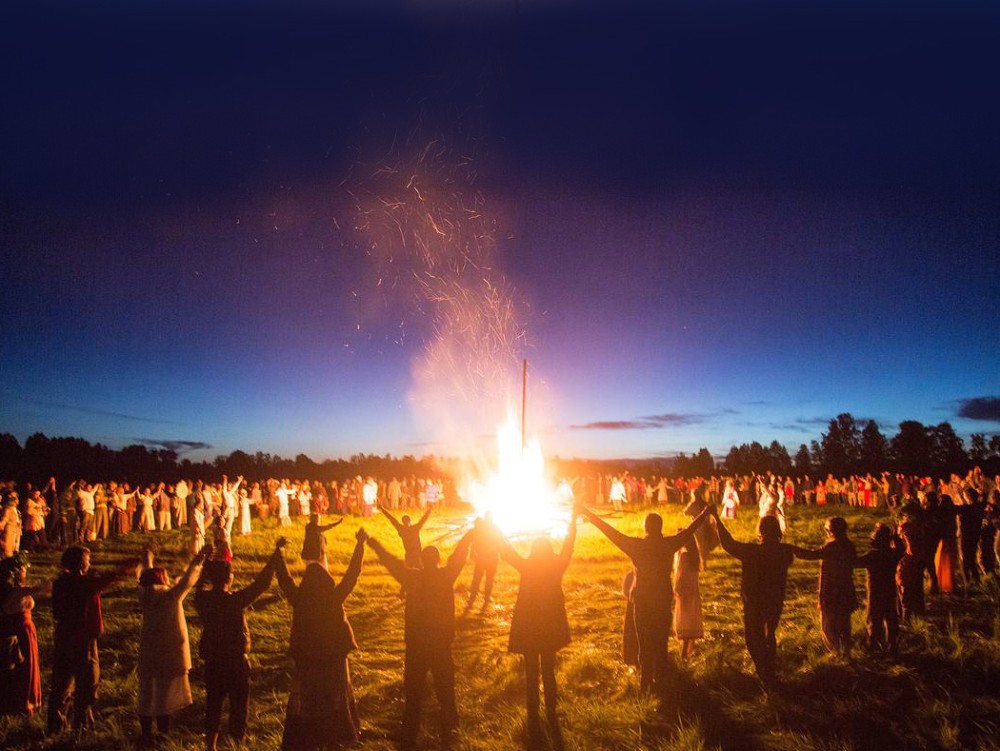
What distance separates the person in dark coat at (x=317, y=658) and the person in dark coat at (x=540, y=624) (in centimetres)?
162

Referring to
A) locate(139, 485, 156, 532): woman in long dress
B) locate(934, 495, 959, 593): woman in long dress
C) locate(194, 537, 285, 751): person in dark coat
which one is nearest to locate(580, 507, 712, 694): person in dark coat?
locate(194, 537, 285, 751): person in dark coat

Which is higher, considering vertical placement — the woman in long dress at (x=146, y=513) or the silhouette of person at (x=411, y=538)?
the silhouette of person at (x=411, y=538)

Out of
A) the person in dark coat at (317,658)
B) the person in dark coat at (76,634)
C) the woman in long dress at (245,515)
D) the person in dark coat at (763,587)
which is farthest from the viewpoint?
the woman in long dress at (245,515)

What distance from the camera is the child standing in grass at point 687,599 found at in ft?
27.4

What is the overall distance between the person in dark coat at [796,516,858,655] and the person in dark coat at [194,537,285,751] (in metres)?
6.19

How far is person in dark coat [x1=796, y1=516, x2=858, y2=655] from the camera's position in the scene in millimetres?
7555

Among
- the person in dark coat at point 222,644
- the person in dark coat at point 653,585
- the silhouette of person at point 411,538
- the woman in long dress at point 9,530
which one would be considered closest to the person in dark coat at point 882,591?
the person in dark coat at point 653,585

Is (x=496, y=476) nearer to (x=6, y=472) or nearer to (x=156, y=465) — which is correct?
(x=6, y=472)

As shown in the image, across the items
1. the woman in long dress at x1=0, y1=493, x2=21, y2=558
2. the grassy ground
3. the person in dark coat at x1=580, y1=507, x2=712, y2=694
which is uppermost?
the person in dark coat at x1=580, y1=507, x2=712, y2=694

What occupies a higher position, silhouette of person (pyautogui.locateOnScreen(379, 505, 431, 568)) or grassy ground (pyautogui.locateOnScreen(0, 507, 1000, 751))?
silhouette of person (pyautogui.locateOnScreen(379, 505, 431, 568))

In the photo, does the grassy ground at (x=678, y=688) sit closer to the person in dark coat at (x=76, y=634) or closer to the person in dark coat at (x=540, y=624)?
the person in dark coat at (x=76, y=634)

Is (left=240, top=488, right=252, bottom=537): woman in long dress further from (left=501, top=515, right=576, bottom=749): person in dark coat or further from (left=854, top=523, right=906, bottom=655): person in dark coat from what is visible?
(left=854, top=523, right=906, bottom=655): person in dark coat


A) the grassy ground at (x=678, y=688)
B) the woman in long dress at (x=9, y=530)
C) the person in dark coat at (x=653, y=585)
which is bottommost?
the grassy ground at (x=678, y=688)

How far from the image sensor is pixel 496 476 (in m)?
28.4
